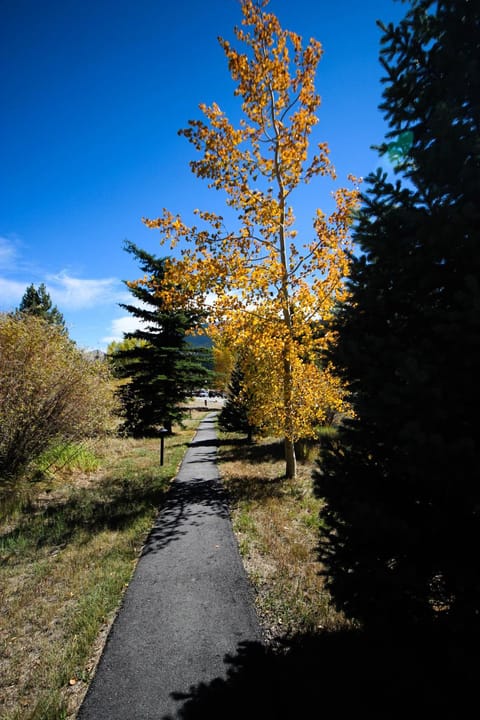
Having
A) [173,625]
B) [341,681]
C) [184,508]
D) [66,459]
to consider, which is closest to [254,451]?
[184,508]

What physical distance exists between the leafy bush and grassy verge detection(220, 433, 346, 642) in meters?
5.55

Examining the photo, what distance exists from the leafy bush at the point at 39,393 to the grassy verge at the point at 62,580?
4.66 ft

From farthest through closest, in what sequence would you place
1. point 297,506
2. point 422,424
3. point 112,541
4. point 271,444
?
point 271,444 < point 297,506 < point 112,541 < point 422,424

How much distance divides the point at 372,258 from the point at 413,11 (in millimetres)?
2572

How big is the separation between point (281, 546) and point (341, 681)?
2.81 metres

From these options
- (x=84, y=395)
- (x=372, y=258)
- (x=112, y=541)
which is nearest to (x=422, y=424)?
(x=372, y=258)

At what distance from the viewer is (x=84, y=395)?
10.2 m

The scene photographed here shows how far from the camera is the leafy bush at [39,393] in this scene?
8703 mm

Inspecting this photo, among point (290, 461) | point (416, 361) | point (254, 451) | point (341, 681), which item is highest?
point (416, 361)

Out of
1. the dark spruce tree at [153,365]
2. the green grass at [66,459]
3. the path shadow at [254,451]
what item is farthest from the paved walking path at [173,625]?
the dark spruce tree at [153,365]

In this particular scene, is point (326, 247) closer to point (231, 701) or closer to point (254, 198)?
point (254, 198)

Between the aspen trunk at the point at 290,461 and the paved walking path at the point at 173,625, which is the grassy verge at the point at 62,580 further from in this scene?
the aspen trunk at the point at 290,461

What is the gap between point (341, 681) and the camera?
2990mm

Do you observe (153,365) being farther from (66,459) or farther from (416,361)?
(416,361)
